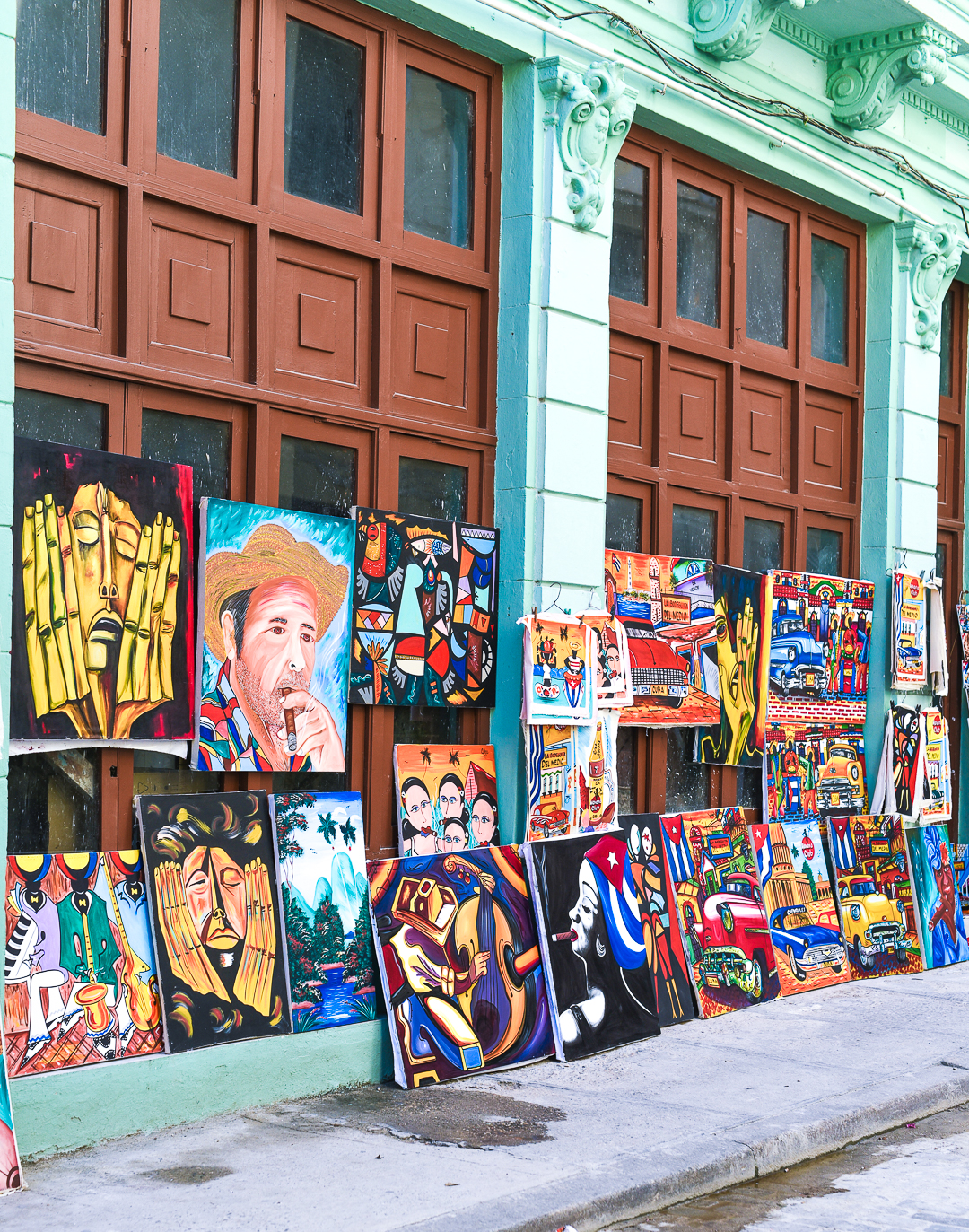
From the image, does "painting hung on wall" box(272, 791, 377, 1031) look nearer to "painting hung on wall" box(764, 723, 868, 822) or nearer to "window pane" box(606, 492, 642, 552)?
"window pane" box(606, 492, 642, 552)

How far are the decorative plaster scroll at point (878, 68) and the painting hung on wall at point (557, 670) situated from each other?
460 centimetres

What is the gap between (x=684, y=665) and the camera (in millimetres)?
9188

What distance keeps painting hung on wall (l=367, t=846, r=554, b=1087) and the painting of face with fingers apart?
61 cm

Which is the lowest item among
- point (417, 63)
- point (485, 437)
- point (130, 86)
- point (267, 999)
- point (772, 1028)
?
point (772, 1028)

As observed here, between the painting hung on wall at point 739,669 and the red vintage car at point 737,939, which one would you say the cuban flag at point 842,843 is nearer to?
the painting hung on wall at point 739,669

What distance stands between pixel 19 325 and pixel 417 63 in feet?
9.47

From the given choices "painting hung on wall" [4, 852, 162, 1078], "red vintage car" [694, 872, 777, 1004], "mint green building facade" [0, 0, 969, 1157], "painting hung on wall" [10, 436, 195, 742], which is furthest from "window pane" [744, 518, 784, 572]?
"painting hung on wall" [4, 852, 162, 1078]

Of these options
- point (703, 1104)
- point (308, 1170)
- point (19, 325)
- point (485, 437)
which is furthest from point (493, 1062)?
point (19, 325)

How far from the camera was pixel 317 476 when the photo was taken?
721cm

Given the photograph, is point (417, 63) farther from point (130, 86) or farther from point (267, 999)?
point (267, 999)

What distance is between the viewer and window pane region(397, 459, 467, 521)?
7.70 meters

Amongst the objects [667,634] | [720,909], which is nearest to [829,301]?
[667,634]

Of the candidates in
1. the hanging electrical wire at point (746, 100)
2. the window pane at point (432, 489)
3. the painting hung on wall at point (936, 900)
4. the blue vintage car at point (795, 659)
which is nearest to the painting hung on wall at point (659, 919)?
the blue vintage car at point (795, 659)

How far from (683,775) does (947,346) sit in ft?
16.2
